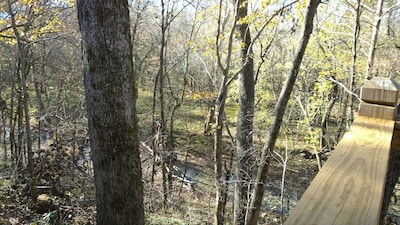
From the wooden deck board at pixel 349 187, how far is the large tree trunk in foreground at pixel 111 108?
2.06 m

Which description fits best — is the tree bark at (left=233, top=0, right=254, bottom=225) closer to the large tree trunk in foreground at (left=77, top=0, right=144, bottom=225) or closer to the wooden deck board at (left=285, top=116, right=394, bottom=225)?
the large tree trunk in foreground at (left=77, top=0, right=144, bottom=225)

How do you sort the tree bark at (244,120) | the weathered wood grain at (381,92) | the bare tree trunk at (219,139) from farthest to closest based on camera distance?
1. the bare tree trunk at (219,139)
2. the tree bark at (244,120)
3. the weathered wood grain at (381,92)

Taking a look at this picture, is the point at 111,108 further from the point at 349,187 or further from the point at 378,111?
the point at 349,187

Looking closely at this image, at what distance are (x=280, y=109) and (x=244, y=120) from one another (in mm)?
2783

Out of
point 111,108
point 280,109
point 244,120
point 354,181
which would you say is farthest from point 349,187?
point 244,120

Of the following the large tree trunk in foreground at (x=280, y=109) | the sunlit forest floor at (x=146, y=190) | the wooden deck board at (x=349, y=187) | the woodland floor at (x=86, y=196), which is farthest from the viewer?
the sunlit forest floor at (x=146, y=190)

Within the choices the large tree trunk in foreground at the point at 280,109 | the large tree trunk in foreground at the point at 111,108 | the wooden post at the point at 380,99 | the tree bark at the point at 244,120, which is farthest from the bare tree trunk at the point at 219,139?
the wooden post at the point at 380,99

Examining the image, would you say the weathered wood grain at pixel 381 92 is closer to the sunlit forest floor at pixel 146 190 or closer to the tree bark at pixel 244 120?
the sunlit forest floor at pixel 146 190

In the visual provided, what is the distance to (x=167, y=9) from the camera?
42.6 feet

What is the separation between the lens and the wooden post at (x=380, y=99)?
4.75 feet

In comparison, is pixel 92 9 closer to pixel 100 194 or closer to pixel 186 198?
pixel 100 194

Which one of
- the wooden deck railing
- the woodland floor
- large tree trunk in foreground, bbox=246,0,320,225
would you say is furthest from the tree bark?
the wooden deck railing

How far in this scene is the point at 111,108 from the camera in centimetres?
277

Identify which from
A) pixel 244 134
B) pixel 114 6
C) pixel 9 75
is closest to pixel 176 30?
pixel 9 75
